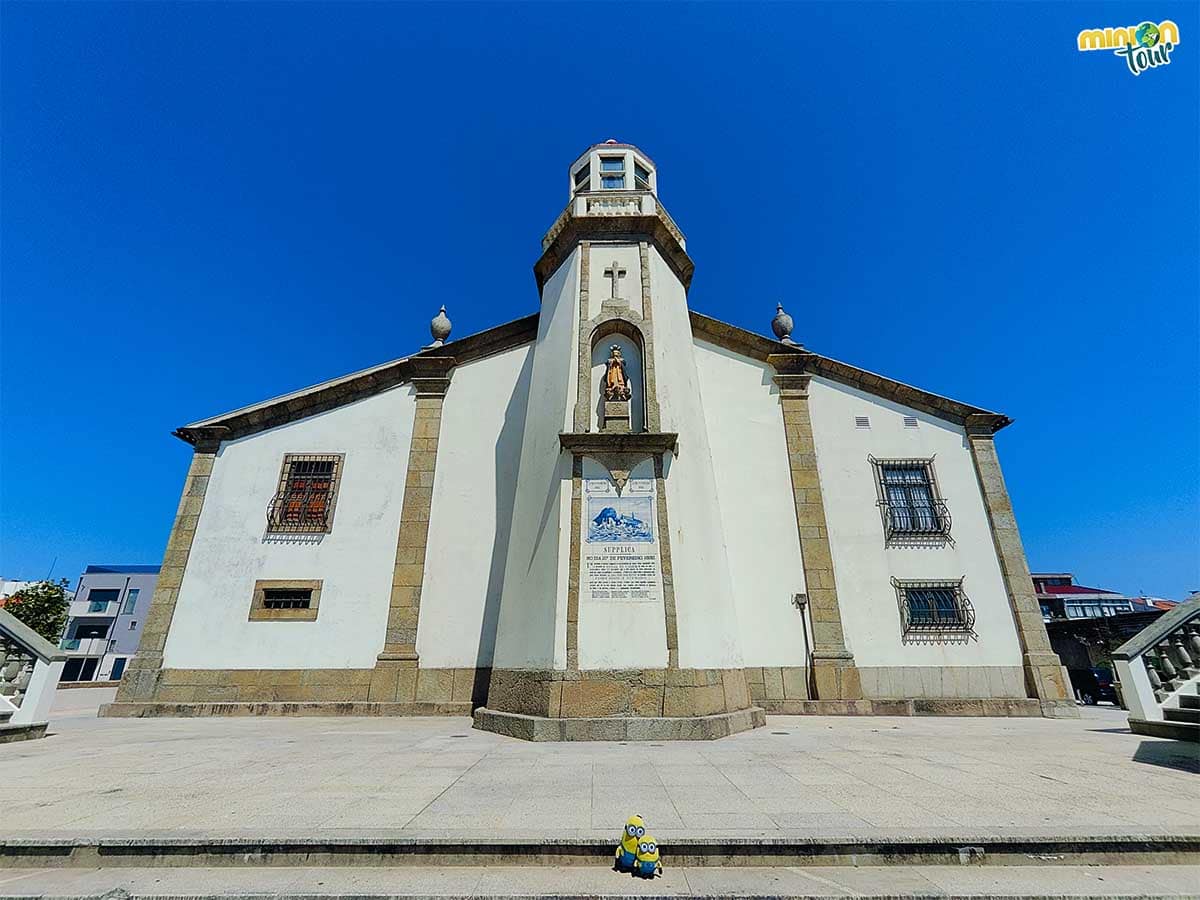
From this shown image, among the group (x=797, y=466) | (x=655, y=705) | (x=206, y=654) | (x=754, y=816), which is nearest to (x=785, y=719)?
(x=655, y=705)

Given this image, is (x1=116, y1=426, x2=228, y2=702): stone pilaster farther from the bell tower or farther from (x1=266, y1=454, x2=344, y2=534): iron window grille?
the bell tower

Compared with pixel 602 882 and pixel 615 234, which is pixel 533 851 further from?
pixel 615 234

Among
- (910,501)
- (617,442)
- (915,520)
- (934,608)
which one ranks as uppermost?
(617,442)

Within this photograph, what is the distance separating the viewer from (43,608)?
28.2m

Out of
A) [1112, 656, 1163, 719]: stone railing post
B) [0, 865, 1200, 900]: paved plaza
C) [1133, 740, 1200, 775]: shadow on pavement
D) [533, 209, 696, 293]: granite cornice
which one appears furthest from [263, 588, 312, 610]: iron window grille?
[1112, 656, 1163, 719]: stone railing post

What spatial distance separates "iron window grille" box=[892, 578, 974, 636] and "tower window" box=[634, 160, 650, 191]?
12.5 m

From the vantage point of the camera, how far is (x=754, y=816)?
444cm

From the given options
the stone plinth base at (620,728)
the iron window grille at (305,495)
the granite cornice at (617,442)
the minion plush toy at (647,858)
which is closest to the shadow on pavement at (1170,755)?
the stone plinth base at (620,728)

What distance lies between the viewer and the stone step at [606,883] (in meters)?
3.37

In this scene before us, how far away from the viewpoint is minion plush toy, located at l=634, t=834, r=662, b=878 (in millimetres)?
3506

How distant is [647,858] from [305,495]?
1333cm

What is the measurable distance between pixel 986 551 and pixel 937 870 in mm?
12302

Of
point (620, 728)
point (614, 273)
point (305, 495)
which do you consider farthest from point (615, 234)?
point (620, 728)

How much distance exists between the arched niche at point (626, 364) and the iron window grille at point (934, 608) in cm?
790
